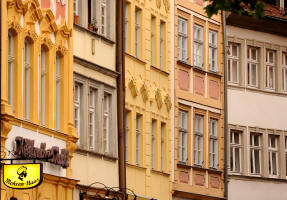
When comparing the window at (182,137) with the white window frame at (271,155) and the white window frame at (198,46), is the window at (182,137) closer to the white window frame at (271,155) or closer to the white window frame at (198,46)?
the white window frame at (198,46)

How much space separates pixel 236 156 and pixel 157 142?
6.45 meters

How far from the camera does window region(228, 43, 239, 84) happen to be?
4481cm

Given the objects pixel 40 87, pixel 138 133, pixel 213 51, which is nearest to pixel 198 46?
pixel 213 51

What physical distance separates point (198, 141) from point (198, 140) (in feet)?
0.10

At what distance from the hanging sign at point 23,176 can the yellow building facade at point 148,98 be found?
10.5 meters

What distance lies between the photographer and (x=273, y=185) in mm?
45562

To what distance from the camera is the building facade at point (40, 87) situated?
27.4 meters

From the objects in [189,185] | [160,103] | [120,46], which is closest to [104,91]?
[120,46]

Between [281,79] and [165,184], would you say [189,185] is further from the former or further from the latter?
[281,79]

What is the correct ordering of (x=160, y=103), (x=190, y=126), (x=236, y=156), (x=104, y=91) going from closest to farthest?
(x=104, y=91) → (x=160, y=103) → (x=190, y=126) → (x=236, y=156)

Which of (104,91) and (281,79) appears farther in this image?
(281,79)

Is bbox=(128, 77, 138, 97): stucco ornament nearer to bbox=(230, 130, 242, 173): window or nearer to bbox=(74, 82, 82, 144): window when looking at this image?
bbox=(74, 82, 82, 144): window

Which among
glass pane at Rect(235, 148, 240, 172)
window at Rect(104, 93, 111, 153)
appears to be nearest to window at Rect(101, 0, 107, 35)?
window at Rect(104, 93, 111, 153)

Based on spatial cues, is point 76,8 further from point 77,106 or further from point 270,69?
point 270,69
